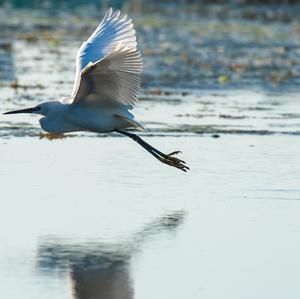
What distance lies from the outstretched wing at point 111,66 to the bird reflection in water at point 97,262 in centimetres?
145

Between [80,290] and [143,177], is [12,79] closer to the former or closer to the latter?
[143,177]

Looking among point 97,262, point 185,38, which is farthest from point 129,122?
point 185,38

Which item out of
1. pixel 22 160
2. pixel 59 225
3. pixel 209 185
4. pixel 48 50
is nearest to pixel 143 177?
pixel 209 185

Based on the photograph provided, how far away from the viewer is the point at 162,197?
36.5 ft

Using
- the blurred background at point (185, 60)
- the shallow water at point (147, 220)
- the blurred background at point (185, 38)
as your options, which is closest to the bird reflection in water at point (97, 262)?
the shallow water at point (147, 220)

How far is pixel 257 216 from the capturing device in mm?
10359

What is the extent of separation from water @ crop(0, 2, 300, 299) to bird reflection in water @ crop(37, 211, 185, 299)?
10 millimetres

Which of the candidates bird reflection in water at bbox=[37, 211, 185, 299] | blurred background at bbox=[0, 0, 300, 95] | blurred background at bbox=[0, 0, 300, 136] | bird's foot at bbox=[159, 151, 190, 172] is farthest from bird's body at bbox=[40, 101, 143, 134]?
blurred background at bbox=[0, 0, 300, 95]

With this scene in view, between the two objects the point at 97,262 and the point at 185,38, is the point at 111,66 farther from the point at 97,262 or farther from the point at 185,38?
the point at 185,38

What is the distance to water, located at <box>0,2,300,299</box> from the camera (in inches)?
327

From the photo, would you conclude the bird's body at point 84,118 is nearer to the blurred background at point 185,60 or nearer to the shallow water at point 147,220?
the shallow water at point 147,220

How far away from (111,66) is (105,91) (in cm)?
39

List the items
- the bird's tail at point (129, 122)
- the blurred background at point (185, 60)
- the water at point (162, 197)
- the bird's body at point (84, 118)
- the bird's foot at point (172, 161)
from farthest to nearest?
the blurred background at point (185, 60) < the bird's foot at point (172, 161) < the bird's tail at point (129, 122) < the bird's body at point (84, 118) < the water at point (162, 197)

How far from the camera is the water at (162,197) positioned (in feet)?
27.2
